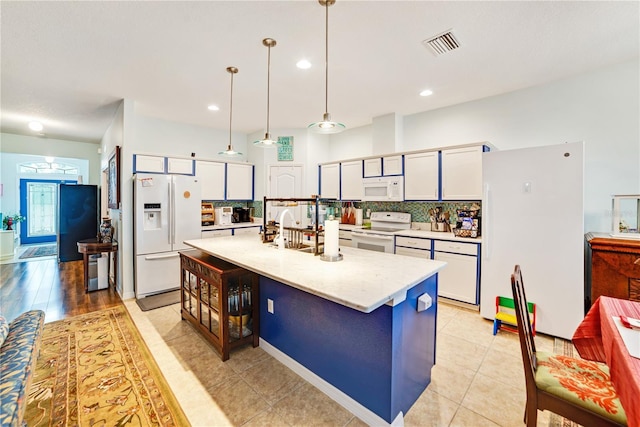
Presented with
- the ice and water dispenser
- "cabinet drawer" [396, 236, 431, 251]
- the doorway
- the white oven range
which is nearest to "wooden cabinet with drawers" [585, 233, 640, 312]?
"cabinet drawer" [396, 236, 431, 251]

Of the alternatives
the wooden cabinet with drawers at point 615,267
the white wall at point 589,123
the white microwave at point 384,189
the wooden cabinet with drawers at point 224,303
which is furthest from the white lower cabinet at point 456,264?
the wooden cabinet with drawers at point 224,303

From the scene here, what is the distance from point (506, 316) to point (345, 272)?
2.06 meters

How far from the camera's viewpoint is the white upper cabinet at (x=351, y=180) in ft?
15.7

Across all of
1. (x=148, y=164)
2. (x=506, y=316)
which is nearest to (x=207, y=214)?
(x=148, y=164)

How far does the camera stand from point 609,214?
299 cm

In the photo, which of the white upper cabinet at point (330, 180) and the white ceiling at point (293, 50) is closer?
the white ceiling at point (293, 50)

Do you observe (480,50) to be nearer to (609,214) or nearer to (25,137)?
(609,214)

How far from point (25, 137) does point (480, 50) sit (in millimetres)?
8221

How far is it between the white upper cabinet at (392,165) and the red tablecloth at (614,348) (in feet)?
9.62

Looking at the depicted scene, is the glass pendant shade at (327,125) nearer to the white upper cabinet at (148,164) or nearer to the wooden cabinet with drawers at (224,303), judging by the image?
the wooden cabinet with drawers at (224,303)

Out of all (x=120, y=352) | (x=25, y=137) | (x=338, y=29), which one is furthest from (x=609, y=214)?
(x=25, y=137)

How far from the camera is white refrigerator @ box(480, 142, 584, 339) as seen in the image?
2.56 meters

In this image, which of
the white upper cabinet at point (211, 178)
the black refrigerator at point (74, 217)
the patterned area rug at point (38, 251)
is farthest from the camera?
the patterned area rug at point (38, 251)

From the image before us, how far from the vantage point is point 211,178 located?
506 cm
